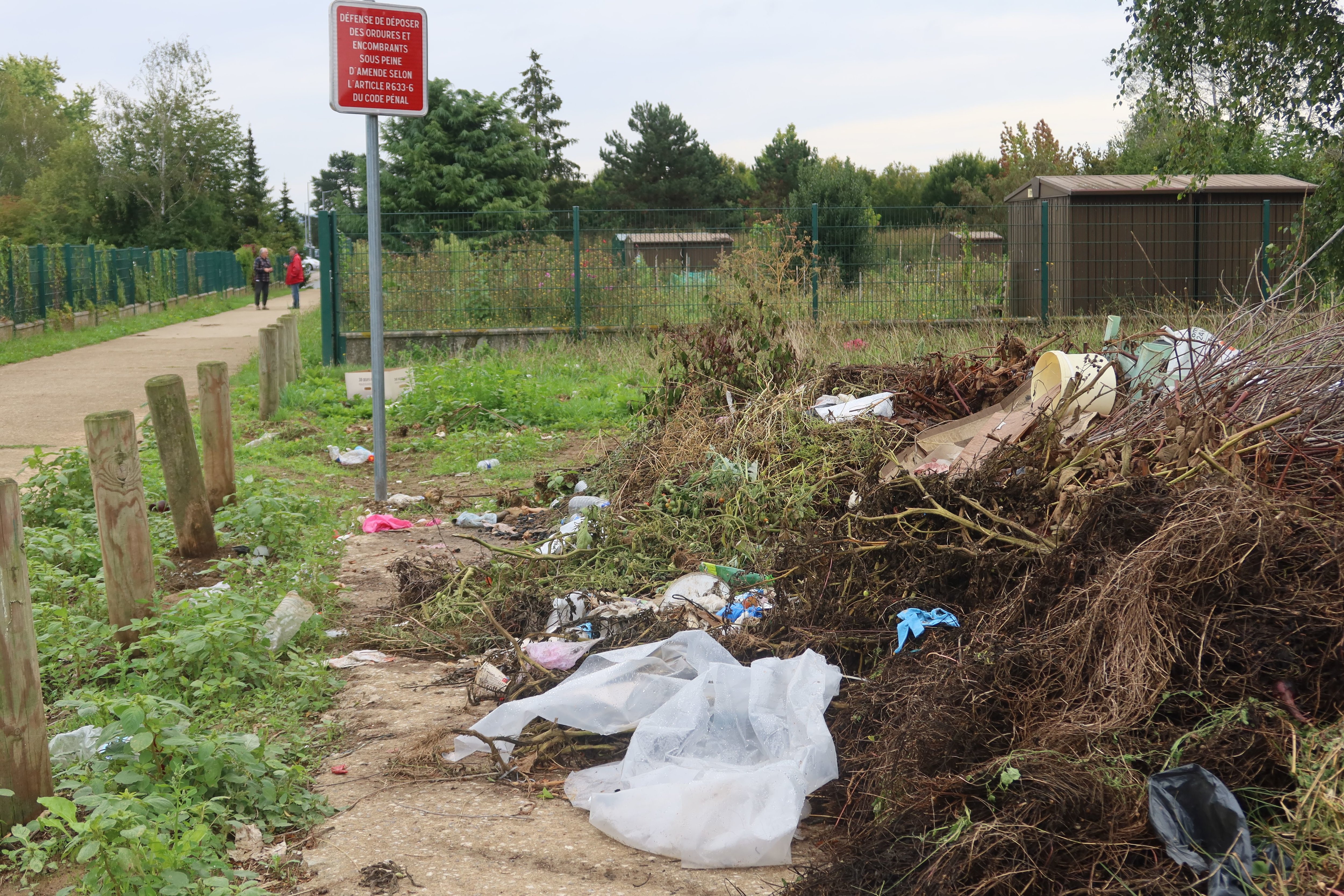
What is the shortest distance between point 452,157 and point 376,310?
21.8m

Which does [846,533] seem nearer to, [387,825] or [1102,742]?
[1102,742]

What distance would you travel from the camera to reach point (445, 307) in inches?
531

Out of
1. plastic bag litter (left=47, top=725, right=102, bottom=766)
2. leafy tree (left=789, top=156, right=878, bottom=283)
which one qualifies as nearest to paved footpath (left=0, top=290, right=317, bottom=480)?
plastic bag litter (left=47, top=725, right=102, bottom=766)

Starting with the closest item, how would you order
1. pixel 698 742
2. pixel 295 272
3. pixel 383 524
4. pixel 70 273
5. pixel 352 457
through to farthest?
pixel 698 742 < pixel 383 524 < pixel 352 457 < pixel 70 273 < pixel 295 272

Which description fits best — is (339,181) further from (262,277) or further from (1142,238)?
(1142,238)

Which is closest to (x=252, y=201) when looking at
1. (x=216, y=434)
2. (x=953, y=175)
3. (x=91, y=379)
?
(x=953, y=175)

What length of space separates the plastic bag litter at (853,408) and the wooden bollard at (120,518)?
132 inches

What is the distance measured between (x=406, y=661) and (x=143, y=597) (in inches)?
43.0

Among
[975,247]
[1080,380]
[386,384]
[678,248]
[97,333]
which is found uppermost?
[678,248]

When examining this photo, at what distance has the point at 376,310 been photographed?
687 centimetres

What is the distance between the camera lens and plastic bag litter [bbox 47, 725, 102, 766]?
3.19 meters

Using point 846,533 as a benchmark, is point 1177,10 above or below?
above

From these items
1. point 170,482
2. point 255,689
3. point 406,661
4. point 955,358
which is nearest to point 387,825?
point 255,689

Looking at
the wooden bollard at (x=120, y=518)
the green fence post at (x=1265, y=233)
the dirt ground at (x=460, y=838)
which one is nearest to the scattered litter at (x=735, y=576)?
the dirt ground at (x=460, y=838)
